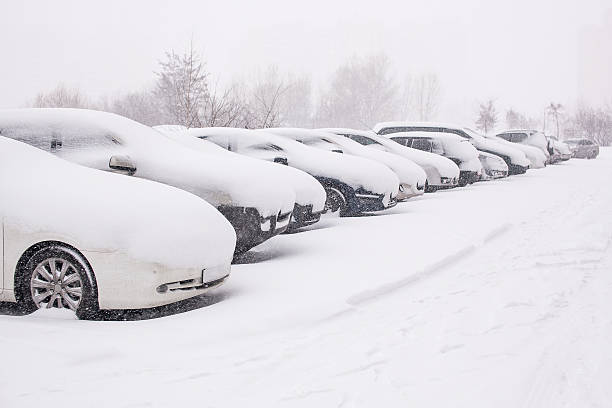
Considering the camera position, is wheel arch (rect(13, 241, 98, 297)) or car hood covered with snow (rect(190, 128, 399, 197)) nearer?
wheel arch (rect(13, 241, 98, 297))

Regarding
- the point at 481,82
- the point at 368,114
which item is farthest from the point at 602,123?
the point at 481,82

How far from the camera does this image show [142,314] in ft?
15.6

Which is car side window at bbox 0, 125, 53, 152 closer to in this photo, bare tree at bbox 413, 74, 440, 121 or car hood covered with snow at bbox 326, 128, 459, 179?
car hood covered with snow at bbox 326, 128, 459, 179

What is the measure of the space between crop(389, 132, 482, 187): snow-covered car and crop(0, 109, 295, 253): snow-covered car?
31.8 feet

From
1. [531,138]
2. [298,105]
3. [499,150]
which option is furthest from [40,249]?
[298,105]

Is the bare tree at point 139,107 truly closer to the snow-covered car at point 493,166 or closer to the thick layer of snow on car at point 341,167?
the snow-covered car at point 493,166

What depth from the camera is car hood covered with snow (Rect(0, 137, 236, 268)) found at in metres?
4.43

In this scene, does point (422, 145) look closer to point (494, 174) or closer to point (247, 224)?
point (494, 174)

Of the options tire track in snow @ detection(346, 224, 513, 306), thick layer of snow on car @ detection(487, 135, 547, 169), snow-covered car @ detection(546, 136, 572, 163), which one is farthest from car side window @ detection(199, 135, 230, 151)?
snow-covered car @ detection(546, 136, 572, 163)

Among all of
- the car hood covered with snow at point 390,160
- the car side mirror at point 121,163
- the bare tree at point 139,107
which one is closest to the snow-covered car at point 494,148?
the car hood covered with snow at point 390,160

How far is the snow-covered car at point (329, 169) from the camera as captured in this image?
9.42 m

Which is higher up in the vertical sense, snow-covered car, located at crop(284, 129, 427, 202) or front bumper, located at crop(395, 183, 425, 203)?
snow-covered car, located at crop(284, 129, 427, 202)

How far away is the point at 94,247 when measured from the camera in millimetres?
4391

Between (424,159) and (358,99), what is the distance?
56.9m
